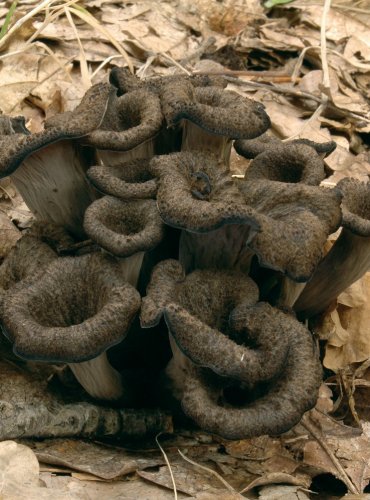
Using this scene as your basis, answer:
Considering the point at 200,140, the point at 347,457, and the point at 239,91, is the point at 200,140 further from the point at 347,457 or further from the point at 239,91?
the point at 239,91

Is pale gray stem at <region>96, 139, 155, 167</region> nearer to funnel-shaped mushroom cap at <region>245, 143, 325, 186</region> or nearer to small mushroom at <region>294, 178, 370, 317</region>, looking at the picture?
funnel-shaped mushroom cap at <region>245, 143, 325, 186</region>

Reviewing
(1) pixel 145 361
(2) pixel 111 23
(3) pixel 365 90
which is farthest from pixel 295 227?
(2) pixel 111 23

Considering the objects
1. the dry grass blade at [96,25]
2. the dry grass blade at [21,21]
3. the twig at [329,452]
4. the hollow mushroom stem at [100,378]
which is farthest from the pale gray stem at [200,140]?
the dry grass blade at [21,21]

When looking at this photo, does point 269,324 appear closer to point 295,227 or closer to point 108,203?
point 295,227

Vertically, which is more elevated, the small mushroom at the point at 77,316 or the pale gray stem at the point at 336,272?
the small mushroom at the point at 77,316

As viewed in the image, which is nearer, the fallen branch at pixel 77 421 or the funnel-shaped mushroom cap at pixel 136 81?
the fallen branch at pixel 77 421

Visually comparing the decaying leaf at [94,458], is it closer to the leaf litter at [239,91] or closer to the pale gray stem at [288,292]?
the leaf litter at [239,91]

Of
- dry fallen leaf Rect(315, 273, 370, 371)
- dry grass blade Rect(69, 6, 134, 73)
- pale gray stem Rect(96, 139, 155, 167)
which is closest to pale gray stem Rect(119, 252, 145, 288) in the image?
pale gray stem Rect(96, 139, 155, 167)
